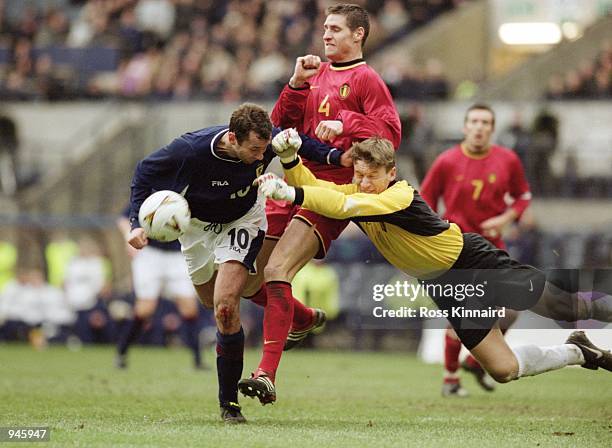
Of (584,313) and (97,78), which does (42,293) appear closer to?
(97,78)

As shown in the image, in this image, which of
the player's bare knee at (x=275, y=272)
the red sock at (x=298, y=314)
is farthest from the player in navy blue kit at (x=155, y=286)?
the player's bare knee at (x=275, y=272)

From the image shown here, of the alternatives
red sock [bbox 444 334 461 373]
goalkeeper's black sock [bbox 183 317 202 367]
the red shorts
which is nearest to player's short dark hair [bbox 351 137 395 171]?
the red shorts

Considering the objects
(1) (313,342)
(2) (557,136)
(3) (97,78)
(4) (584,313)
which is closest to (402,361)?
(1) (313,342)

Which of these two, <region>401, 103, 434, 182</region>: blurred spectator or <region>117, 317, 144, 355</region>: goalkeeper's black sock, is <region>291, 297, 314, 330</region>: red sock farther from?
<region>401, 103, 434, 182</region>: blurred spectator

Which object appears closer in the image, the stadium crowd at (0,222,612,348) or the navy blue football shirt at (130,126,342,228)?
the navy blue football shirt at (130,126,342,228)

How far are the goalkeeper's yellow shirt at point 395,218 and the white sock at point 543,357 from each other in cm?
80

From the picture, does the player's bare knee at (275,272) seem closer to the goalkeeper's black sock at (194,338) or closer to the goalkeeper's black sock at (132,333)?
the goalkeeper's black sock at (194,338)

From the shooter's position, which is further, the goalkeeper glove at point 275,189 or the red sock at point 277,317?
the red sock at point 277,317

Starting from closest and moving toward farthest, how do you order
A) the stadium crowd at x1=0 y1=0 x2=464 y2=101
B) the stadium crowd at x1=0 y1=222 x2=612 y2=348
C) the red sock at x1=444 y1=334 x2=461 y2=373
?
the red sock at x1=444 y1=334 x2=461 y2=373 → the stadium crowd at x1=0 y1=222 x2=612 y2=348 → the stadium crowd at x1=0 y1=0 x2=464 y2=101

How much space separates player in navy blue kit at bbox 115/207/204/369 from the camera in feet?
45.3

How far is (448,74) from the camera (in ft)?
78.4

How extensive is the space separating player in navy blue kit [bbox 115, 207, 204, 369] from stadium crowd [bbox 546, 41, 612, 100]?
8781 millimetres

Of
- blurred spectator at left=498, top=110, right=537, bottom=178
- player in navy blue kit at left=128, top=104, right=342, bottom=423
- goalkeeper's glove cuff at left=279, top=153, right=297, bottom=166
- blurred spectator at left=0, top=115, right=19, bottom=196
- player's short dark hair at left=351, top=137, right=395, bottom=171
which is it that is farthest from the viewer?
blurred spectator at left=0, top=115, right=19, bottom=196

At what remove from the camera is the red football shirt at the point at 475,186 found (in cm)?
1127
